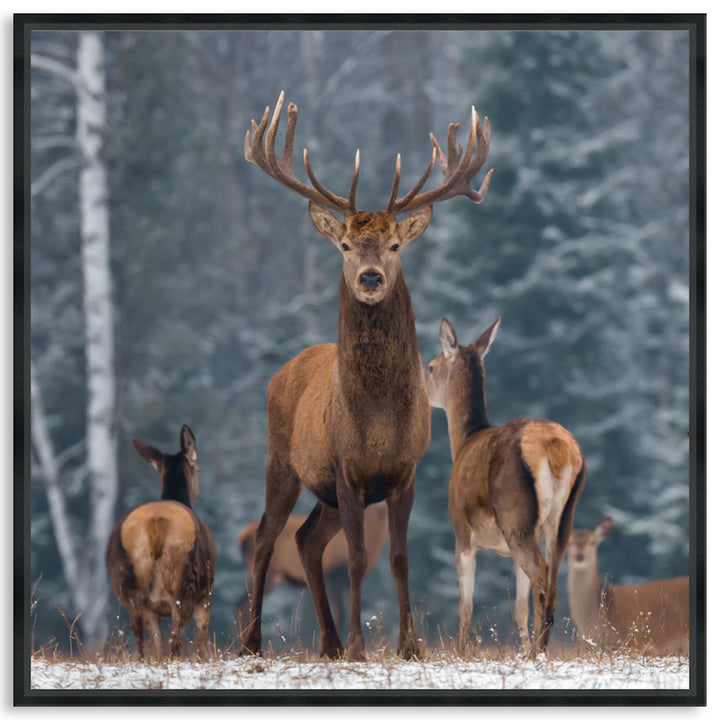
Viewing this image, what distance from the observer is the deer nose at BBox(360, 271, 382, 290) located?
616cm

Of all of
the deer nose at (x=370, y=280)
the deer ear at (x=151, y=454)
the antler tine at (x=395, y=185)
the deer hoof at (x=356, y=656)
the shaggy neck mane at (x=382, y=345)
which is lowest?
the deer hoof at (x=356, y=656)

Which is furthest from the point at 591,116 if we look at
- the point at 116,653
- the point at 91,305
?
the point at 116,653

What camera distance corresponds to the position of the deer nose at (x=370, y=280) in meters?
6.16

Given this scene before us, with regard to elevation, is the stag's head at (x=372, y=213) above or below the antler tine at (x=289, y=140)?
below

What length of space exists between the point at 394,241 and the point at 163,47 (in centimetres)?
657

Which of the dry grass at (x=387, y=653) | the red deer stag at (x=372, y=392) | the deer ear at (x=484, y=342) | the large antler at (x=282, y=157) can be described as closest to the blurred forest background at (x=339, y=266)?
the deer ear at (x=484, y=342)

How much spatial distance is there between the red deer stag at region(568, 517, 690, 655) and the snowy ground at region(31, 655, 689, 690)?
35 centimetres

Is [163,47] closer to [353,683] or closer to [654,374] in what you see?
[654,374]

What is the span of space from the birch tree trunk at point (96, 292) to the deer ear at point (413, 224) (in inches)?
224

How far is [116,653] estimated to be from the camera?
680cm

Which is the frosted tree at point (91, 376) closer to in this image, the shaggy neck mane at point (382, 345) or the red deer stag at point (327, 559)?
the red deer stag at point (327, 559)

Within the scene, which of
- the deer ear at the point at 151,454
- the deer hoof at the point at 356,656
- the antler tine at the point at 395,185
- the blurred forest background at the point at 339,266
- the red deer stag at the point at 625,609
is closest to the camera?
the antler tine at the point at 395,185

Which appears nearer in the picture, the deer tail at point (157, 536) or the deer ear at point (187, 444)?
the deer tail at point (157, 536)

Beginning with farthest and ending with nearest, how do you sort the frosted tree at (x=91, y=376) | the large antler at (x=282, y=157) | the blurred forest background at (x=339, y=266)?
1. the blurred forest background at (x=339, y=266)
2. the frosted tree at (x=91, y=376)
3. the large antler at (x=282, y=157)
